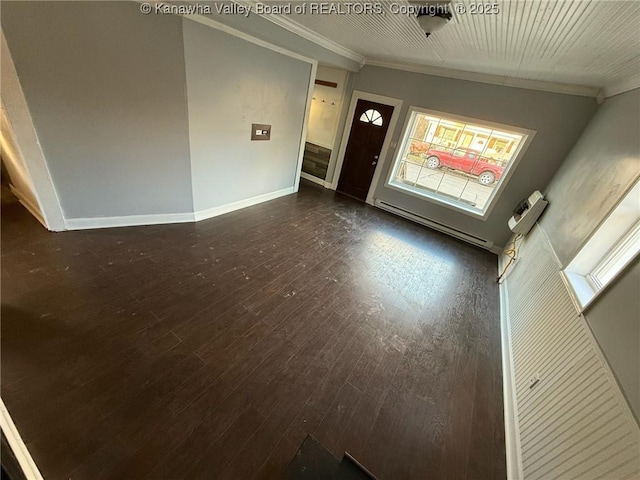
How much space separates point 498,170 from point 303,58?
391 centimetres

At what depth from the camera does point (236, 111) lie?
3.58 metres

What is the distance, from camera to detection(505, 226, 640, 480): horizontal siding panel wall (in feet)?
3.91

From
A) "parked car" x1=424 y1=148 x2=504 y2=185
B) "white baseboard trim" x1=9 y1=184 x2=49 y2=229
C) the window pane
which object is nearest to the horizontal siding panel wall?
the window pane

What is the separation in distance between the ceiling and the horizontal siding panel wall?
6.09 feet

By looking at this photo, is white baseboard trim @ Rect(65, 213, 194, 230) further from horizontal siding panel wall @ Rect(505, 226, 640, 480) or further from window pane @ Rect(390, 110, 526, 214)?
horizontal siding panel wall @ Rect(505, 226, 640, 480)

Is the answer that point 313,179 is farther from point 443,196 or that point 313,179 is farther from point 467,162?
point 467,162

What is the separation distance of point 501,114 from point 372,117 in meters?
2.20

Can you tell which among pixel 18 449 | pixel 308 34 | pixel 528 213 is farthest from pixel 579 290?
pixel 308 34

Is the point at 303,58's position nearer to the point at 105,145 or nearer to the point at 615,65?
A: the point at 105,145

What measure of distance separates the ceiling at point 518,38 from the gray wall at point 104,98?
1465 millimetres

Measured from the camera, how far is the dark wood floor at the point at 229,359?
5.07ft

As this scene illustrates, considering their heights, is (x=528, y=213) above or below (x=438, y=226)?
above

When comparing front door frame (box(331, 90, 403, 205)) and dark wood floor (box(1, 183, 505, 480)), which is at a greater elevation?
front door frame (box(331, 90, 403, 205))

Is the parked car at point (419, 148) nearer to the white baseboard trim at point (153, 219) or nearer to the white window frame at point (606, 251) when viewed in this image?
the white baseboard trim at point (153, 219)
